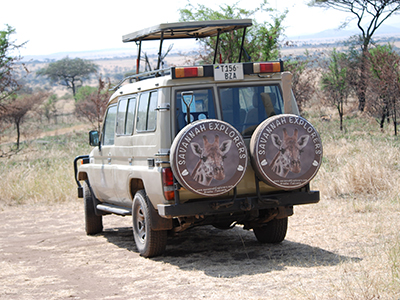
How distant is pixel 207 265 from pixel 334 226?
2551mm

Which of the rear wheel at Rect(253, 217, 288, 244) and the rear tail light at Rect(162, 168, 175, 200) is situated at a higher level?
the rear tail light at Rect(162, 168, 175, 200)

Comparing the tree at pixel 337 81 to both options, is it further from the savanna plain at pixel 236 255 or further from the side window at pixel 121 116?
the side window at pixel 121 116

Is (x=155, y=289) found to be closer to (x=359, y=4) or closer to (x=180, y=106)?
(x=180, y=106)

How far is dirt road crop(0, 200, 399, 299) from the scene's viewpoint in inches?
195

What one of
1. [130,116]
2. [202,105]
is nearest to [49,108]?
[130,116]

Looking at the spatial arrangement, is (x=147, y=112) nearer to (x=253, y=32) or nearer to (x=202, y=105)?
(x=202, y=105)

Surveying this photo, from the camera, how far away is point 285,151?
19.1 ft

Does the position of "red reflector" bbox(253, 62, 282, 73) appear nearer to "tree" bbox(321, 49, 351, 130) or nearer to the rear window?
the rear window

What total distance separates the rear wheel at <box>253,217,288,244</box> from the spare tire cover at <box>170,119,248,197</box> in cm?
155

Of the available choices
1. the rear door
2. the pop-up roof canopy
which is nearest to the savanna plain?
the rear door

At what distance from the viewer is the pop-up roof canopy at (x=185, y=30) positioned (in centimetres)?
676

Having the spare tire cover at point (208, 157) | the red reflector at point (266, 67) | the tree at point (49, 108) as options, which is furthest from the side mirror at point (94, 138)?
the tree at point (49, 108)

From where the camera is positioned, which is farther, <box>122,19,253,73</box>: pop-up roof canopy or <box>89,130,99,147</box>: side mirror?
<box>89,130,99,147</box>: side mirror

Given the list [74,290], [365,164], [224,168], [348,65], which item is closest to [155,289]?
[74,290]
